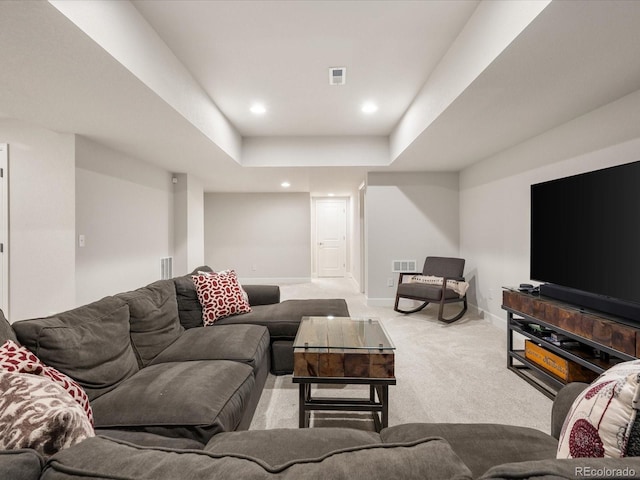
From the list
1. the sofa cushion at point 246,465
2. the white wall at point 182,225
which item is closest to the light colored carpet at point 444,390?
the sofa cushion at point 246,465

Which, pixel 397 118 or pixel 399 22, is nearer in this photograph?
pixel 399 22

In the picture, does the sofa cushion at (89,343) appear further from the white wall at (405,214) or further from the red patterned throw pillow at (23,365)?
the white wall at (405,214)

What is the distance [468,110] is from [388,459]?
269cm

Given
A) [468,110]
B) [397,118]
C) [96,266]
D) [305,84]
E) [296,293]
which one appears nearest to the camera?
[468,110]

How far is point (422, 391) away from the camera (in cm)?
229

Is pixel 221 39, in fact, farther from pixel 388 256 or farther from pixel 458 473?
pixel 388 256

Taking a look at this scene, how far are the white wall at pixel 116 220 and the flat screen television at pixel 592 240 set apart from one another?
4.27 m

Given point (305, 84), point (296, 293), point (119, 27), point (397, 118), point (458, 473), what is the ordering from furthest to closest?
1. point (296, 293)
2. point (397, 118)
3. point (305, 84)
4. point (119, 27)
5. point (458, 473)

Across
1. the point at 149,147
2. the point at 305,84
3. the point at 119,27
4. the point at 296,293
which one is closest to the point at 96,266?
the point at 149,147

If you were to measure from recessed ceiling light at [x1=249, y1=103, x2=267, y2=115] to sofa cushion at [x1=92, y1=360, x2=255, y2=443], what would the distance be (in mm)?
2786

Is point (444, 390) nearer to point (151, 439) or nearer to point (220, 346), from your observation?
point (220, 346)

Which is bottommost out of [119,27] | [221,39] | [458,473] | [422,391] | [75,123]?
[422,391]

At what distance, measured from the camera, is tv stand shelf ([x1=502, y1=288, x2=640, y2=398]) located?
5.68ft

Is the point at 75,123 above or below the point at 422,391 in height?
above
